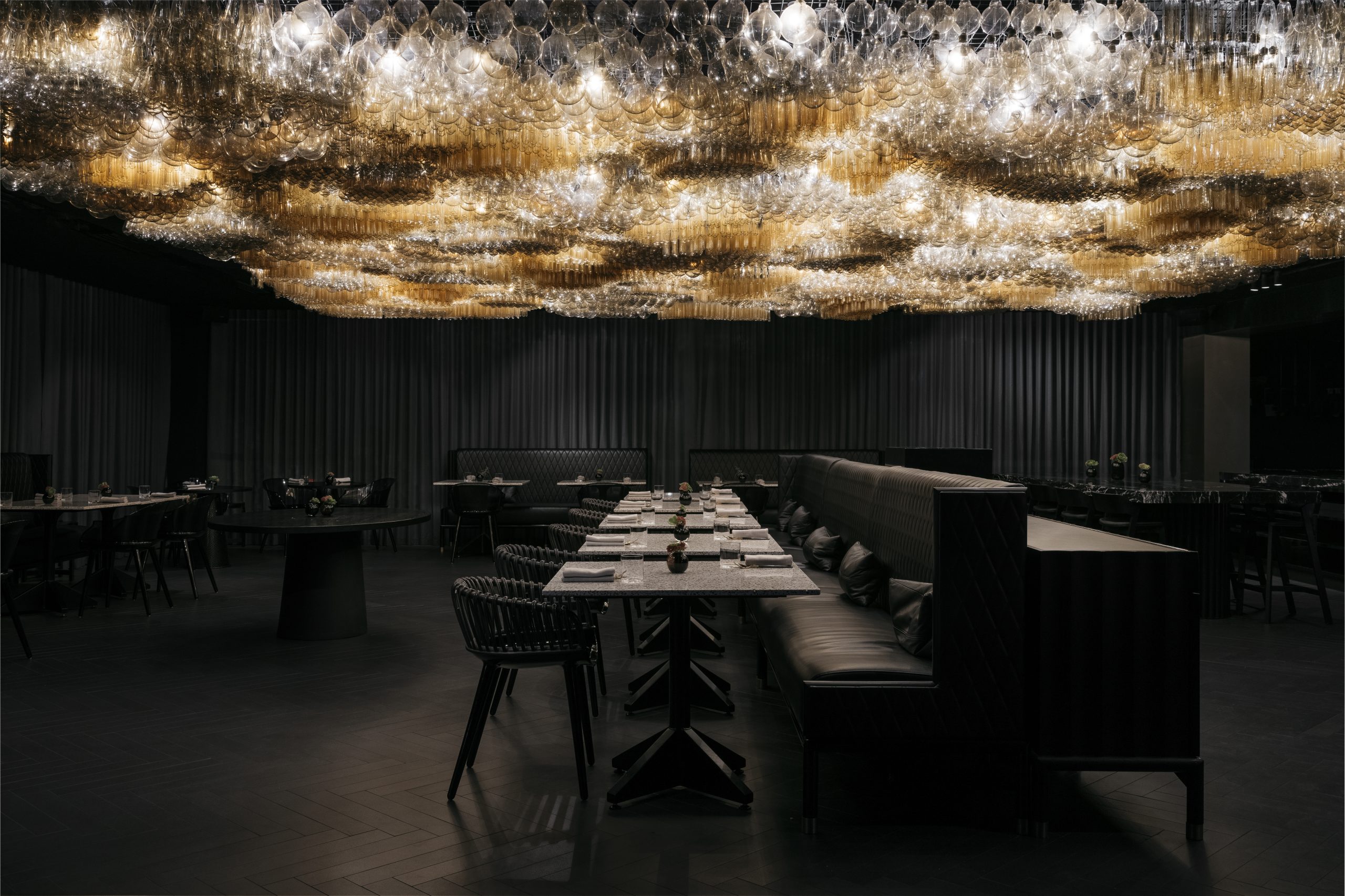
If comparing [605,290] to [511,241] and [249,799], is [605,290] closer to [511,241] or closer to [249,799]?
[511,241]

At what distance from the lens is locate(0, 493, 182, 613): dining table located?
8078 mm

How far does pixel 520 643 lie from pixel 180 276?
29.3 feet

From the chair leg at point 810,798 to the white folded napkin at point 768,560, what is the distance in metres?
1.01

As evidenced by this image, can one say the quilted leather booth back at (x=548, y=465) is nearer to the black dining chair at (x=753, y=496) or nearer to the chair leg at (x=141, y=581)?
the black dining chair at (x=753, y=496)

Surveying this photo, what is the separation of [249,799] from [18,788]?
998 mm

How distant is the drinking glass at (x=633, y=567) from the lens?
400cm

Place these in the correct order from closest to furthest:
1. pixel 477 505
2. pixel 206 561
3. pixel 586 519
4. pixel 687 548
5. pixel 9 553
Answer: pixel 687 548
pixel 9 553
pixel 586 519
pixel 206 561
pixel 477 505

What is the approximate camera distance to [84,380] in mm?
11758

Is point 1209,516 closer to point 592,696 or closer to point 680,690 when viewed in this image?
point 592,696

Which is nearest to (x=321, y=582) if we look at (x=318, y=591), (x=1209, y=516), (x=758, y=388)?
(x=318, y=591)

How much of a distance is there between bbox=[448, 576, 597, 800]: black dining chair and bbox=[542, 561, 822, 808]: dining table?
0.54 feet

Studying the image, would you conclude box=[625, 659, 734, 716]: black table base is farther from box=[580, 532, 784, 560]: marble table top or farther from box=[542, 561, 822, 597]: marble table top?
box=[542, 561, 822, 597]: marble table top

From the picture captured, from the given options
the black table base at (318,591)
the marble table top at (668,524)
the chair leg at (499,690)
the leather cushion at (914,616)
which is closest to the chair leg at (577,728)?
the chair leg at (499,690)

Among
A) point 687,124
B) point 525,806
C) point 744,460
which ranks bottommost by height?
point 525,806
